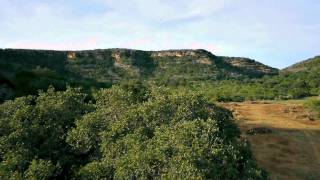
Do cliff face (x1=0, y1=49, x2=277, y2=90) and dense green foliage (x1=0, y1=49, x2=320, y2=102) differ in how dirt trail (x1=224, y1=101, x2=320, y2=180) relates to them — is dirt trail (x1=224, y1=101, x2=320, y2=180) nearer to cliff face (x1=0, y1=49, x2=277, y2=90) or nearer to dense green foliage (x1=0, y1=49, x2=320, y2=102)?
dense green foliage (x1=0, y1=49, x2=320, y2=102)

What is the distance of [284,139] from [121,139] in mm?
52335

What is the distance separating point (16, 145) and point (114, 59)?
145m

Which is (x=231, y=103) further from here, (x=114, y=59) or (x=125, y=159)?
(x=125, y=159)

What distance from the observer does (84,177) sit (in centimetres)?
3353

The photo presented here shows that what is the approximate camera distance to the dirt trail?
66438 mm

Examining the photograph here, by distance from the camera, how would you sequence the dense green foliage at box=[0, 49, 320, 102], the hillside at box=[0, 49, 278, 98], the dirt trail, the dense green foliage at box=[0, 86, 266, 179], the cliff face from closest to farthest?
the dense green foliage at box=[0, 86, 266, 179]
the dirt trail
the dense green foliage at box=[0, 49, 320, 102]
the hillside at box=[0, 49, 278, 98]
the cliff face

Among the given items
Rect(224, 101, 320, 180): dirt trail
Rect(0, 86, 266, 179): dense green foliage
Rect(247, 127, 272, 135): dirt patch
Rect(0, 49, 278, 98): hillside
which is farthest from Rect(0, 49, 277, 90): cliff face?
Rect(0, 86, 266, 179): dense green foliage

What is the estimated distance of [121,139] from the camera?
115 feet

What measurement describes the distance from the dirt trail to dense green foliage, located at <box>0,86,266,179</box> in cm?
2966

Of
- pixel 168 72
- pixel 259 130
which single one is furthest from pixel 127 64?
pixel 259 130

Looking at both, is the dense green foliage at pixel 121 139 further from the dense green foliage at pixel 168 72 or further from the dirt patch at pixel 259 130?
the dense green foliage at pixel 168 72

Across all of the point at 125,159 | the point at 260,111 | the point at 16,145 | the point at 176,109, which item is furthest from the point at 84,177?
the point at 260,111

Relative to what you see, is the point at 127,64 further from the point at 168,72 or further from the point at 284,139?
the point at 284,139

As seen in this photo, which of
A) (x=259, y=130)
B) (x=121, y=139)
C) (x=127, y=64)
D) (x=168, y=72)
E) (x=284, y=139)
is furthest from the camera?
(x=168, y=72)
